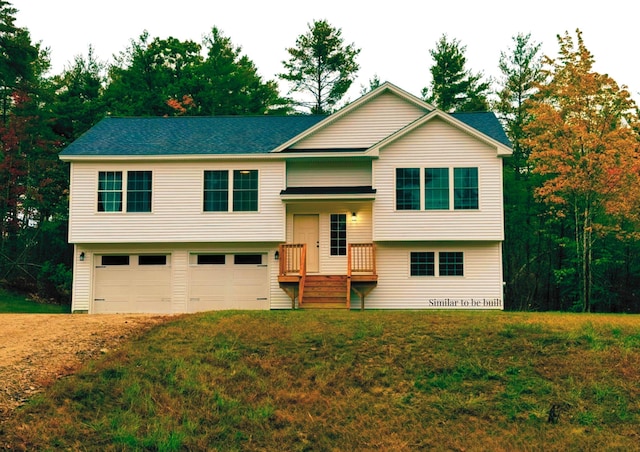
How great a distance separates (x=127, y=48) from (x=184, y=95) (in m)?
8.22

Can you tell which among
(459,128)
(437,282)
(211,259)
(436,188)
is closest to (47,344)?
(211,259)

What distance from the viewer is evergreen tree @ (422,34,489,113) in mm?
38294

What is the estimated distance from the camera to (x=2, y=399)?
938 centimetres

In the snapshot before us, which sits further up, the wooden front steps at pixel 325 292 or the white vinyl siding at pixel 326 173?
the white vinyl siding at pixel 326 173

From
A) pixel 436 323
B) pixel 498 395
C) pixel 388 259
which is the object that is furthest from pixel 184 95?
pixel 498 395

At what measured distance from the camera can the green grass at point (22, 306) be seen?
25281 mm

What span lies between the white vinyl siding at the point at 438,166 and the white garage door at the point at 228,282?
4.11 metres

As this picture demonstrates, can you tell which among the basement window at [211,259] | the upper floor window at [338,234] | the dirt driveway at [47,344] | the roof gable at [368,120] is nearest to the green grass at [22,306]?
the basement window at [211,259]

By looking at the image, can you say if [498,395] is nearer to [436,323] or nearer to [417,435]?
[417,435]

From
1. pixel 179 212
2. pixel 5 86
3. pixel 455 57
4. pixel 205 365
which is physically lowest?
pixel 205 365

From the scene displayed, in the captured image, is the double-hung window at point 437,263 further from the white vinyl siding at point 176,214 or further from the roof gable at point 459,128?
the white vinyl siding at point 176,214

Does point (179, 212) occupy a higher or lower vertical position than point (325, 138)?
lower

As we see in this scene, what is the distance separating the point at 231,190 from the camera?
70.2ft

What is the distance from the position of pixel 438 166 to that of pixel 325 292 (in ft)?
17.6
